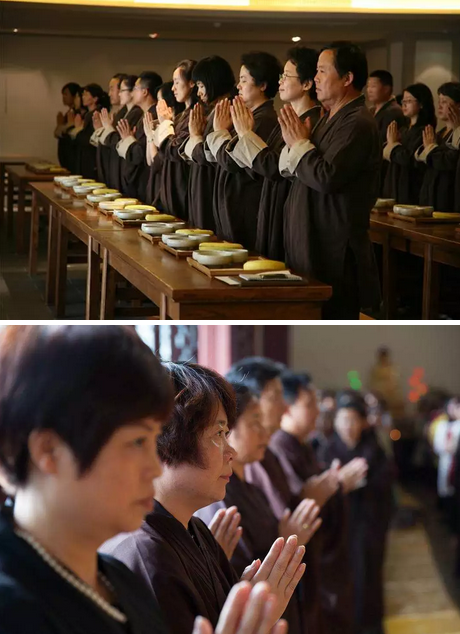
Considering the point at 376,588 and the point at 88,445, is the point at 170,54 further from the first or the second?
the point at 376,588

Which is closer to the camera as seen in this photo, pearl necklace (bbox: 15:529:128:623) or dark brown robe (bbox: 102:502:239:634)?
pearl necklace (bbox: 15:529:128:623)

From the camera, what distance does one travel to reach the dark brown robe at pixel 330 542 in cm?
252

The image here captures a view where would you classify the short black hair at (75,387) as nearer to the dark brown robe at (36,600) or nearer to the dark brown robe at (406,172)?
the dark brown robe at (36,600)

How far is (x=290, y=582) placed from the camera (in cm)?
100

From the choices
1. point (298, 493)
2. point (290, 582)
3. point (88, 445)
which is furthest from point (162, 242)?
point (88, 445)

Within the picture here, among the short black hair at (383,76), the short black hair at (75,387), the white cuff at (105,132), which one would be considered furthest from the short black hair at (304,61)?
the short black hair at (75,387)

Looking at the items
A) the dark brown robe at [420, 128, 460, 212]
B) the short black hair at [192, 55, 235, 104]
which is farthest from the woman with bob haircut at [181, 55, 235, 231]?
the dark brown robe at [420, 128, 460, 212]

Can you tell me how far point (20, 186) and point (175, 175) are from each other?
441 millimetres

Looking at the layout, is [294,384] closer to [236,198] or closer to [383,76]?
[236,198]

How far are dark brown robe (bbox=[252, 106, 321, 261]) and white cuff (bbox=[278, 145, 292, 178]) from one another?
0.02 metres

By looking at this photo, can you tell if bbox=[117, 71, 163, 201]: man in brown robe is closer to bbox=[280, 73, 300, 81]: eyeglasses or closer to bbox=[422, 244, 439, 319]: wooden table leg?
bbox=[280, 73, 300, 81]: eyeglasses

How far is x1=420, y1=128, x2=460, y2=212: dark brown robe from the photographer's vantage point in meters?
2.01

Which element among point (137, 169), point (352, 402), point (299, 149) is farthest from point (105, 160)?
point (352, 402)

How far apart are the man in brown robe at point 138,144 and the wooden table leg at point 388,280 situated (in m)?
0.56
